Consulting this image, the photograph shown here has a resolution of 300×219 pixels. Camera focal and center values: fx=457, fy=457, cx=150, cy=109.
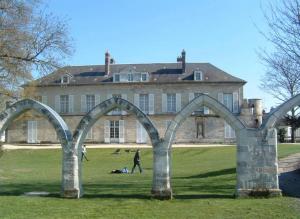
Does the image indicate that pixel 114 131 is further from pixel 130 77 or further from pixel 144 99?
pixel 130 77

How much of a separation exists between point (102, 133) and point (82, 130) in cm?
3508

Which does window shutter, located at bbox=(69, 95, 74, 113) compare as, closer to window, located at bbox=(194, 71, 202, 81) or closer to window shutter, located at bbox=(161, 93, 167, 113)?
window shutter, located at bbox=(161, 93, 167, 113)

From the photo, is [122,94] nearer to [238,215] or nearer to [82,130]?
[82,130]

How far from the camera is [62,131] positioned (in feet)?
44.7

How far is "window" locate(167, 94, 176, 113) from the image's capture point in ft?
159

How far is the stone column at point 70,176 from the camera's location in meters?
13.3

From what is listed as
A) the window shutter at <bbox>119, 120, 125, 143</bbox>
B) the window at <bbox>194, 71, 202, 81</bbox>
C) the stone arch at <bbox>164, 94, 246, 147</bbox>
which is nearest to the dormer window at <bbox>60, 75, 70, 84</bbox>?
the window shutter at <bbox>119, 120, 125, 143</bbox>

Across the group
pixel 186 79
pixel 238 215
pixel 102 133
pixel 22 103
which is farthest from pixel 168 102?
pixel 238 215

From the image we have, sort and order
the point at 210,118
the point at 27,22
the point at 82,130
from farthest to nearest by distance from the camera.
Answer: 1. the point at 210,118
2. the point at 27,22
3. the point at 82,130

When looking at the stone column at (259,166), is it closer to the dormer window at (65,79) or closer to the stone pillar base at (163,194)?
the stone pillar base at (163,194)

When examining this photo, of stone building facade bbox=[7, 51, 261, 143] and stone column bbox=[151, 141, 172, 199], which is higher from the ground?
stone building facade bbox=[7, 51, 261, 143]

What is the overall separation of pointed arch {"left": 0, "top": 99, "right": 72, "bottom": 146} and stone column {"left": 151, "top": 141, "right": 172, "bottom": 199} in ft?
8.77

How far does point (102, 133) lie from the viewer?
1909 inches

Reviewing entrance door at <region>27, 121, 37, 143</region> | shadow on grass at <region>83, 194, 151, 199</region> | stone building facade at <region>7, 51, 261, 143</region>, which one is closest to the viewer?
shadow on grass at <region>83, 194, 151, 199</region>
